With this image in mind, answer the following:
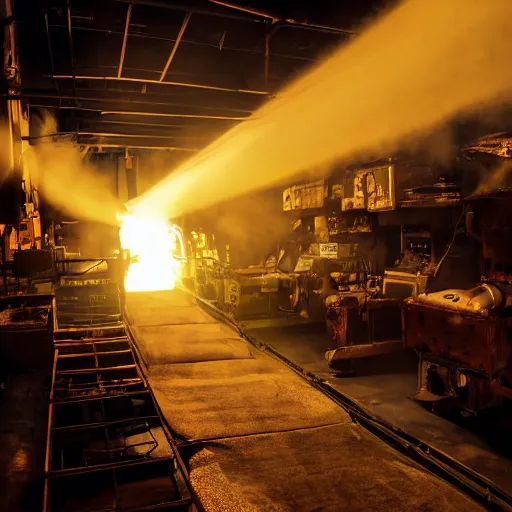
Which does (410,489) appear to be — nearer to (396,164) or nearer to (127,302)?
(396,164)

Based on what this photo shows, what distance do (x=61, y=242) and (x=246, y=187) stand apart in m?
5.72

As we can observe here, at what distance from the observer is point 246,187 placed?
50.5 ft

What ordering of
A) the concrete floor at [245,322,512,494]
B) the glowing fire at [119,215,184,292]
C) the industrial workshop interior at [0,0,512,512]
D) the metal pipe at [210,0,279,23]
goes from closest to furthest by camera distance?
1. the industrial workshop interior at [0,0,512,512]
2. the concrete floor at [245,322,512,494]
3. the metal pipe at [210,0,279,23]
4. the glowing fire at [119,215,184,292]

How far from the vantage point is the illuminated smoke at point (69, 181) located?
14078 mm

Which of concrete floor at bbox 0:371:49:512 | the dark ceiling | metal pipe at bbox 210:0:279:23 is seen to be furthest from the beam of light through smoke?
concrete floor at bbox 0:371:49:512

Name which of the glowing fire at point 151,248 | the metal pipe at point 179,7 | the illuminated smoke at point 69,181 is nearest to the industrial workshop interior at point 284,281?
the metal pipe at point 179,7

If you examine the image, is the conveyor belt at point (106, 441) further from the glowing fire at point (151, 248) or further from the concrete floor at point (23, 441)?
the glowing fire at point (151, 248)

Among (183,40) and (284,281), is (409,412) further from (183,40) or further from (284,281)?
(183,40)

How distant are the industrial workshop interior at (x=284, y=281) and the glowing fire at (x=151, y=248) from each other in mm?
4323

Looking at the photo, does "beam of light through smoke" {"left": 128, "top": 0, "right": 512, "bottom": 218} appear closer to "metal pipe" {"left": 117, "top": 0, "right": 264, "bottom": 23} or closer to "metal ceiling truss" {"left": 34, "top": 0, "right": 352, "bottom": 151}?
"metal ceiling truss" {"left": 34, "top": 0, "right": 352, "bottom": 151}

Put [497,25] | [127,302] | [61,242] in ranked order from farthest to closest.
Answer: [61,242] < [127,302] < [497,25]

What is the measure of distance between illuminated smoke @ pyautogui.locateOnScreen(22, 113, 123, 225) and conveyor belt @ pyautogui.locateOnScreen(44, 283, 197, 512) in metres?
6.78

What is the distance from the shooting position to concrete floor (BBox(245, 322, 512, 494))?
209 inches

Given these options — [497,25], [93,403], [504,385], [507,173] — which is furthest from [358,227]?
[93,403]
